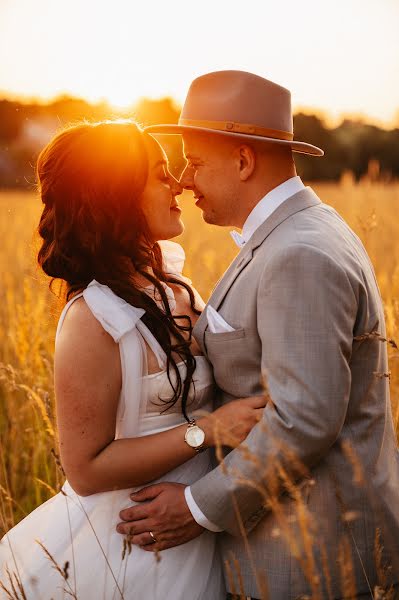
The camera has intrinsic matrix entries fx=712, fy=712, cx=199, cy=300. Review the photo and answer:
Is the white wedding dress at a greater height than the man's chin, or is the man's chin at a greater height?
the man's chin

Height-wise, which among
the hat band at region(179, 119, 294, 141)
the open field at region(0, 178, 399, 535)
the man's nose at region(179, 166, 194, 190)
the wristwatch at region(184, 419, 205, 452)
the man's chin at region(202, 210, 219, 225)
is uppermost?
the hat band at region(179, 119, 294, 141)

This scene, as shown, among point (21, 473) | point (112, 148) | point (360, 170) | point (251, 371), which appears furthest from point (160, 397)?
point (360, 170)

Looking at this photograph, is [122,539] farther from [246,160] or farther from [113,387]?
[246,160]

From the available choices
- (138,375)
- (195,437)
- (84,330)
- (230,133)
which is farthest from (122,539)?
(230,133)

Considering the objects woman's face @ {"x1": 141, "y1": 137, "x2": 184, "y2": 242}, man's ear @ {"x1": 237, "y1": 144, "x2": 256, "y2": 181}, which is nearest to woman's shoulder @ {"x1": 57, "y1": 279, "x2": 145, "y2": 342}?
woman's face @ {"x1": 141, "y1": 137, "x2": 184, "y2": 242}

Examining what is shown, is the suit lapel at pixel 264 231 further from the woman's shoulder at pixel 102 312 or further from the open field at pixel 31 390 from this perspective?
the open field at pixel 31 390

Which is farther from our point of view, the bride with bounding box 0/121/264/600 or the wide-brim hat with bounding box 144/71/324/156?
the wide-brim hat with bounding box 144/71/324/156

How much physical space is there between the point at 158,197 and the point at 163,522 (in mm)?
1208

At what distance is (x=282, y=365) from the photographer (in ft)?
7.11

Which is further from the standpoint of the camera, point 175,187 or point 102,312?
point 175,187

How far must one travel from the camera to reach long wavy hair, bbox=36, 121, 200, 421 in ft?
8.48

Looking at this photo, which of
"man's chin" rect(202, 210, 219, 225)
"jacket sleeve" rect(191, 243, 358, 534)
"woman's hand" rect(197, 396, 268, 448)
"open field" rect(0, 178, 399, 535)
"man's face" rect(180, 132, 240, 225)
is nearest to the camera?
"jacket sleeve" rect(191, 243, 358, 534)

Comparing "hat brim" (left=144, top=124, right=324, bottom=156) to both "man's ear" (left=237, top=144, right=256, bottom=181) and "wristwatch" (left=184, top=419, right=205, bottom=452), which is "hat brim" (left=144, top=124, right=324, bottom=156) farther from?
"wristwatch" (left=184, top=419, right=205, bottom=452)

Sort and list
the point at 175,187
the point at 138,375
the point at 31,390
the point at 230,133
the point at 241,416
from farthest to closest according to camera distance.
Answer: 1. the point at 31,390
2. the point at 175,187
3. the point at 230,133
4. the point at 138,375
5. the point at 241,416
